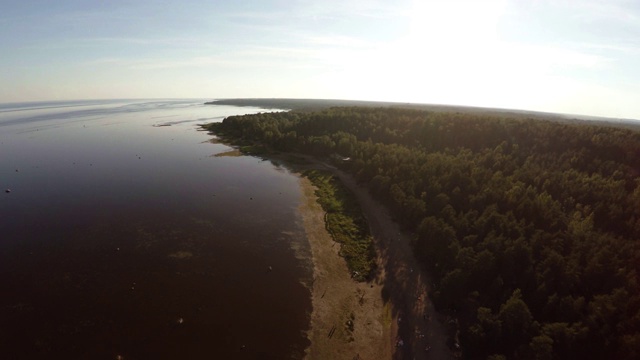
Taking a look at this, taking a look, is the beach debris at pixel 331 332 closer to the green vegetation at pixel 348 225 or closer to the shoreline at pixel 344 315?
the shoreline at pixel 344 315

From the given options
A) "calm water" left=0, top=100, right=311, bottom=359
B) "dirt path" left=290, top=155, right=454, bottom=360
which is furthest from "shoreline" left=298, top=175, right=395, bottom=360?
"calm water" left=0, top=100, right=311, bottom=359

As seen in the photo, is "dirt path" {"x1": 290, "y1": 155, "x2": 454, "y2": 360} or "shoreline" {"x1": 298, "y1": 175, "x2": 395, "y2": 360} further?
"dirt path" {"x1": 290, "y1": 155, "x2": 454, "y2": 360}

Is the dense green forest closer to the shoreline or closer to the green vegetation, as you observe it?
the green vegetation

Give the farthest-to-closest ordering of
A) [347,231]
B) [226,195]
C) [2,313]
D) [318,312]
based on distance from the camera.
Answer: [226,195]
[347,231]
[318,312]
[2,313]

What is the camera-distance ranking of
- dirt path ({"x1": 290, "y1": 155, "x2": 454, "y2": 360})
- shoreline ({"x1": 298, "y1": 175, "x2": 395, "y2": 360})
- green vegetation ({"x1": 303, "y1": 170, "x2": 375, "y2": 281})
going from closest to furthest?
1. shoreline ({"x1": 298, "y1": 175, "x2": 395, "y2": 360})
2. dirt path ({"x1": 290, "y1": 155, "x2": 454, "y2": 360})
3. green vegetation ({"x1": 303, "y1": 170, "x2": 375, "y2": 281})

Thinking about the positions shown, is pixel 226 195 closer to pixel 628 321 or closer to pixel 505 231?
pixel 505 231

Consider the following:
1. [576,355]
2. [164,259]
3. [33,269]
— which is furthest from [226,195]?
[576,355]

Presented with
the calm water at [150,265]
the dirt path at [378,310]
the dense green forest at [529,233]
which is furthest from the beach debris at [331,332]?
the dense green forest at [529,233]
